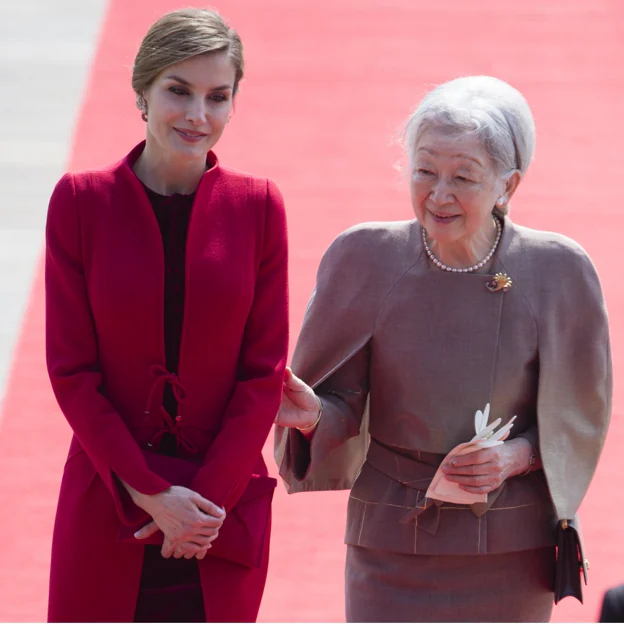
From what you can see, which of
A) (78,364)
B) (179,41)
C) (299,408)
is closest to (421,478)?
(299,408)

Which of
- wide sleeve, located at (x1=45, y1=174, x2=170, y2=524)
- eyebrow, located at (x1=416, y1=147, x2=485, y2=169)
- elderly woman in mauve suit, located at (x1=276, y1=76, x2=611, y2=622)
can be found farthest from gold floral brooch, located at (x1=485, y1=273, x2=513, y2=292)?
wide sleeve, located at (x1=45, y1=174, x2=170, y2=524)

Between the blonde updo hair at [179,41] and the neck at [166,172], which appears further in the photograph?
the neck at [166,172]

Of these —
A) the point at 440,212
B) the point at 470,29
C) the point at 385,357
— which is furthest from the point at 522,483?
the point at 470,29

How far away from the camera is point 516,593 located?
2652 mm

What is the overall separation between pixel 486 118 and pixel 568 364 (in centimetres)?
53

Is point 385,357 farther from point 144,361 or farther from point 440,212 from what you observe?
point 144,361

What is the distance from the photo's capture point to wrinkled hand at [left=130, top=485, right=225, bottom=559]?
232cm

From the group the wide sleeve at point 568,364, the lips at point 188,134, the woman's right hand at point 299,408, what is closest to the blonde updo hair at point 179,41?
the lips at point 188,134

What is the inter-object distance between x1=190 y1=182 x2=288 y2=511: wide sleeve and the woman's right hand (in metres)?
0.14

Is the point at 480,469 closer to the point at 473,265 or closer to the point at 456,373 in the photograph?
the point at 456,373

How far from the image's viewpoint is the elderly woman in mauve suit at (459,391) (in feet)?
8.54

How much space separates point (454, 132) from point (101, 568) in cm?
→ 106

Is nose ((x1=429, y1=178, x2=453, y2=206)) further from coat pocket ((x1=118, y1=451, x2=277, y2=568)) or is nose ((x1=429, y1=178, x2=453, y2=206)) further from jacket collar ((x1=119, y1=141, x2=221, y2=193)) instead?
coat pocket ((x1=118, y1=451, x2=277, y2=568))

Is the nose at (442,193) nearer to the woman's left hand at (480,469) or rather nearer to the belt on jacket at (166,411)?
the woman's left hand at (480,469)
